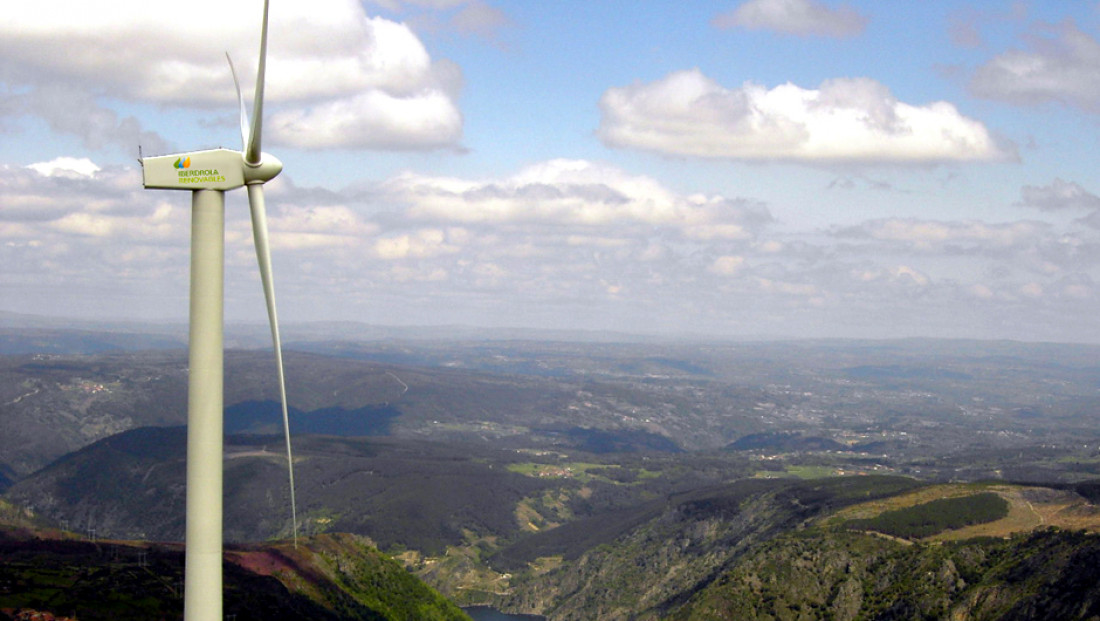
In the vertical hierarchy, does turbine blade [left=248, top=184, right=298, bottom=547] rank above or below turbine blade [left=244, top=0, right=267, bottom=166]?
below

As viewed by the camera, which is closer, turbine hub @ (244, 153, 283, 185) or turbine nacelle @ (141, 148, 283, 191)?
turbine nacelle @ (141, 148, 283, 191)

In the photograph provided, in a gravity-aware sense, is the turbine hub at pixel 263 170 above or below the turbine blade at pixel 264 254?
above

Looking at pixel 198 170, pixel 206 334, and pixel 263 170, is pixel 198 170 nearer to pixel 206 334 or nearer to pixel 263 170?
pixel 263 170

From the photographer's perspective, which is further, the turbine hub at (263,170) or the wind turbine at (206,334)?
the turbine hub at (263,170)

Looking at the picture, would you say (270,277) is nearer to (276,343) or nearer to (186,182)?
(276,343)

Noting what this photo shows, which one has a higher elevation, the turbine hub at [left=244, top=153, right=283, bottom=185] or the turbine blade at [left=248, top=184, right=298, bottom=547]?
the turbine hub at [left=244, top=153, right=283, bottom=185]

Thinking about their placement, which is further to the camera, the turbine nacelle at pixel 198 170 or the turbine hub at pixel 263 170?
the turbine hub at pixel 263 170

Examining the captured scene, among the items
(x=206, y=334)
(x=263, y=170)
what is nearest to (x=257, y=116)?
(x=263, y=170)

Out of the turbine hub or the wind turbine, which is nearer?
the wind turbine
